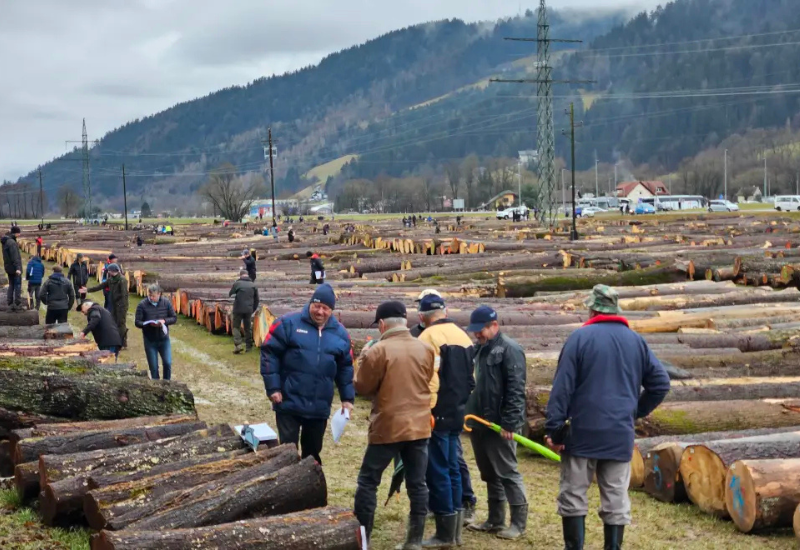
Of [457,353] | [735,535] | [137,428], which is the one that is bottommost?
[735,535]

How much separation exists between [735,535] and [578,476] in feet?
8.20

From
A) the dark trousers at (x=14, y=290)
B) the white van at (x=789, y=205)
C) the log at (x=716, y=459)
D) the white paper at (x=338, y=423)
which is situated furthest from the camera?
the white van at (x=789, y=205)

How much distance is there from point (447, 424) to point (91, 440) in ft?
10.8


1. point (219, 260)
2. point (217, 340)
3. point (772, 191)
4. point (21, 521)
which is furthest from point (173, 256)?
point (772, 191)

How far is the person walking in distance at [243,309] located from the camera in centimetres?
1827

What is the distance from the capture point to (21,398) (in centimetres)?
948

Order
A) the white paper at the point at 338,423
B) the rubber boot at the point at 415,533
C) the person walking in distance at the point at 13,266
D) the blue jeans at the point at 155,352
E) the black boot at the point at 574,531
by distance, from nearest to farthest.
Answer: the black boot at the point at 574,531 → the rubber boot at the point at 415,533 → the white paper at the point at 338,423 → the blue jeans at the point at 155,352 → the person walking in distance at the point at 13,266

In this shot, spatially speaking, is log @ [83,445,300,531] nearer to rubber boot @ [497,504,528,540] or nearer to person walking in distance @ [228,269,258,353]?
rubber boot @ [497,504,528,540]

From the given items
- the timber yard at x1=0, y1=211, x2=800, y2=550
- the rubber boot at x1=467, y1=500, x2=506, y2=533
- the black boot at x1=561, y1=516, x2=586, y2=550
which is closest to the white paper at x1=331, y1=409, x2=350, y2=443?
the timber yard at x1=0, y1=211, x2=800, y2=550

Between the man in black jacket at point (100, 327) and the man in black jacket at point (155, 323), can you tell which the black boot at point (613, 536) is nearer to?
the man in black jacket at point (155, 323)

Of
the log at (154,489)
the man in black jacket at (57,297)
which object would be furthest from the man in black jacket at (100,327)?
the log at (154,489)

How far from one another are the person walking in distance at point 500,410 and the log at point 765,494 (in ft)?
6.40

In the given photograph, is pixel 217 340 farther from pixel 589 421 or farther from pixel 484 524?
pixel 589 421

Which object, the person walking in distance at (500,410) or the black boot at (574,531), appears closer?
the black boot at (574,531)
